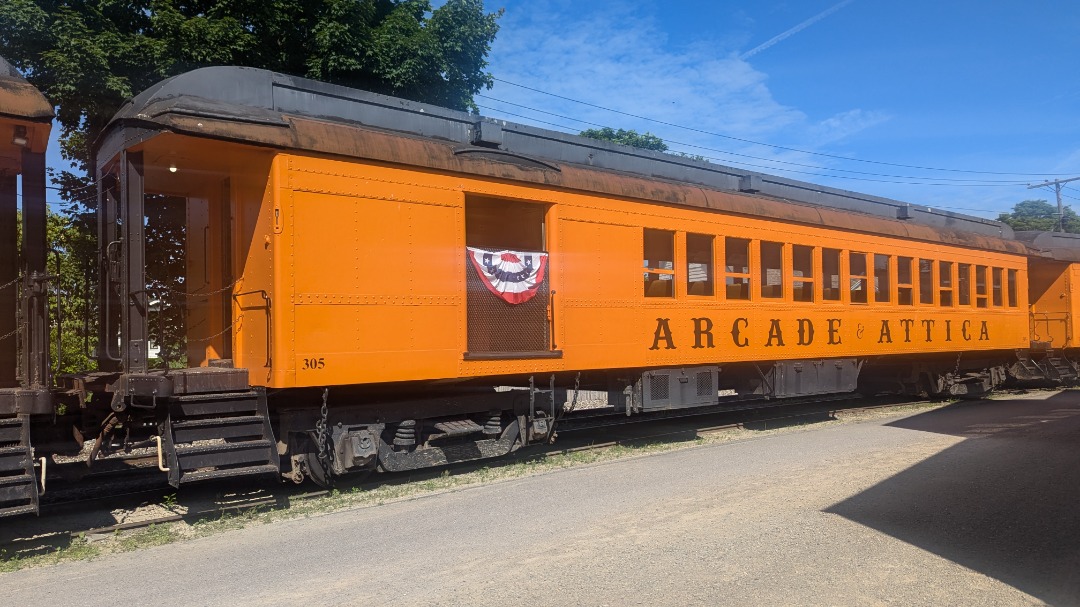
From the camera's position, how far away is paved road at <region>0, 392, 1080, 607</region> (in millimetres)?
4500

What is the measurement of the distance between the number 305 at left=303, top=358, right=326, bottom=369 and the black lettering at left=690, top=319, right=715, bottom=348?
186 inches

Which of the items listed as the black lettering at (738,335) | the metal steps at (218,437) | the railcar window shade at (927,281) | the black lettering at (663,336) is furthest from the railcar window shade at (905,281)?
the metal steps at (218,437)

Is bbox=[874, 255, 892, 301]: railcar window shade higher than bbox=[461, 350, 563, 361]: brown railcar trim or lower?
higher

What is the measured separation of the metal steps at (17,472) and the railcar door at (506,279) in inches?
140

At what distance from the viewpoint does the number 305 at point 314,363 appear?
643 centimetres

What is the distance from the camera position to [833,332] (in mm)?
11273

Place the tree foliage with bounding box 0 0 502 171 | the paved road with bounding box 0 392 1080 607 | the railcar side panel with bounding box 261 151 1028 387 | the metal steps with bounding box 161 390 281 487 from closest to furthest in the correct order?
the paved road with bounding box 0 392 1080 607 < the metal steps with bounding box 161 390 281 487 < the railcar side panel with bounding box 261 151 1028 387 < the tree foliage with bounding box 0 0 502 171

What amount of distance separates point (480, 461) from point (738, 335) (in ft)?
12.2

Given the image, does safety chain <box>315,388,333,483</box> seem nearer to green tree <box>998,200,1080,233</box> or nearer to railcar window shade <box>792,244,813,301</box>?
railcar window shade <box>792,244,813,301</box>

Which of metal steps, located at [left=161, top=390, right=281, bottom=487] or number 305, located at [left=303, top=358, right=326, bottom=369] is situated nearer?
metal steps, located at [left=161, top=390, right=281, bottom=487]

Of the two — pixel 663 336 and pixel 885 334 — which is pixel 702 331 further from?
pixel 885 334

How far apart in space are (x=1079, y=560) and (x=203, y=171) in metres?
7.44

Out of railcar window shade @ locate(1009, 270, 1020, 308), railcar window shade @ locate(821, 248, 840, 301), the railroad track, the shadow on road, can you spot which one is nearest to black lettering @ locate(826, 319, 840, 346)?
railcar window shade @ locate(821, 248, 840, 301)

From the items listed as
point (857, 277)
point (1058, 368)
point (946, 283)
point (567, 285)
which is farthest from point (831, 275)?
point (1058, 368)
